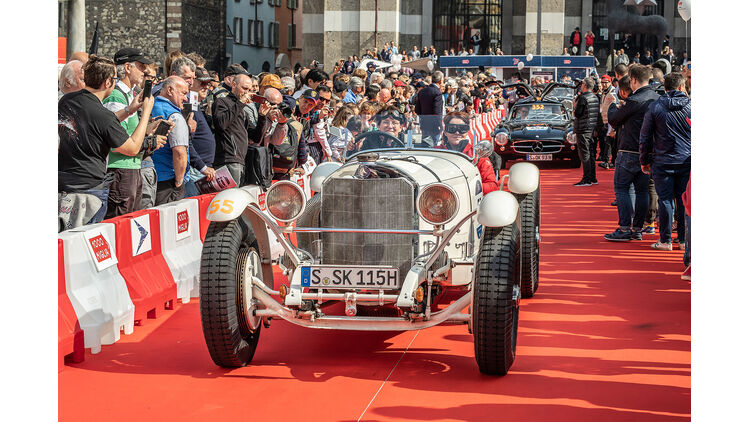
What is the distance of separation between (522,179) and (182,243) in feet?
9.45

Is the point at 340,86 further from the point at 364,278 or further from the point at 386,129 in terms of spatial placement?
the point at 364,278

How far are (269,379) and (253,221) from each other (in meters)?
1.16

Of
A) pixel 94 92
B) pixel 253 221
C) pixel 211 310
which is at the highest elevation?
pixel 94 92

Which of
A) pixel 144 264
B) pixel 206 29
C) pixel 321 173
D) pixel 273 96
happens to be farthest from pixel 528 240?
pixel 206 29

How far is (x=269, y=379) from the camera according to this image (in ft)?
19.0

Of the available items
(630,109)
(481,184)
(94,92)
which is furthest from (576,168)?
(94,92)

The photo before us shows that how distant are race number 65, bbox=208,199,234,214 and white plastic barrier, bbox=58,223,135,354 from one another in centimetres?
98

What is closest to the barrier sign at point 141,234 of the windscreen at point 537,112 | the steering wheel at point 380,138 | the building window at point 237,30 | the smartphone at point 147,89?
the smartphone at point 147,89

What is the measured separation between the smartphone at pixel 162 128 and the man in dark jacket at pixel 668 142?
494 centimetres

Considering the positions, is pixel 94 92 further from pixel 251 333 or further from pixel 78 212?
pixel 251 333

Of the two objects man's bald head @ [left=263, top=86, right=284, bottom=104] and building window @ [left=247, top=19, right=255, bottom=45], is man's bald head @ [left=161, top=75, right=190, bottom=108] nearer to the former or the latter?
man's bald head @ [left=263, top=86, right=284, bottom=104]

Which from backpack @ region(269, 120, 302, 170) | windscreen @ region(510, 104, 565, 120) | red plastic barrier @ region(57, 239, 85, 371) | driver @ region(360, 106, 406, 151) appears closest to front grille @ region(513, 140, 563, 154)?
windscreen @ region(510, 104, 565, 120)

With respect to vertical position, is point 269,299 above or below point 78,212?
below

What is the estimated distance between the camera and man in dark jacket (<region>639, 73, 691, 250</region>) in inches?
388
